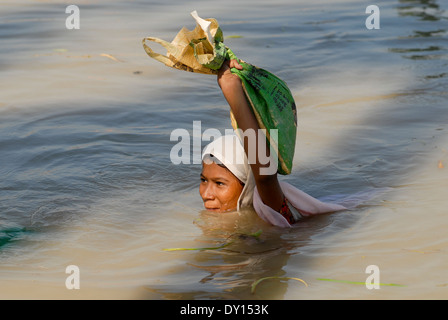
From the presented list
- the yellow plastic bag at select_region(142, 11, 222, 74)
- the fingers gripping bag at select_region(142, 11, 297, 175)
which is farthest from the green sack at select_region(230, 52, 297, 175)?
the yellow plastic bag at select_region(142, 11, 222, 74)

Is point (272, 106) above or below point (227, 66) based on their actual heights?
below

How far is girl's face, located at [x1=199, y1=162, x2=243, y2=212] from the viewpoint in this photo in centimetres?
389

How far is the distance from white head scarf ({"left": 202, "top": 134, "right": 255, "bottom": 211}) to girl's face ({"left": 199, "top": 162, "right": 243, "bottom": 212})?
0.12ft

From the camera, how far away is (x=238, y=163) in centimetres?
385

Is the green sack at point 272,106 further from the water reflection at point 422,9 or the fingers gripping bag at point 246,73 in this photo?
the water reflection at point 422,9

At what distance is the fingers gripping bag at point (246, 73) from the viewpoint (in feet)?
10.6

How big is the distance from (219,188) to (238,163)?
19 cm

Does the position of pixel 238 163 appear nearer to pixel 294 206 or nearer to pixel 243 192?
pixel 243 192
